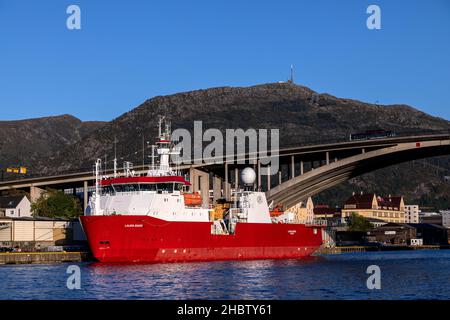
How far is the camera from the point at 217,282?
46.1m

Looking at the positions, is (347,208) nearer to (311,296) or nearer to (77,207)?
(77,207)

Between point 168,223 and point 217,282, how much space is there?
1663cm

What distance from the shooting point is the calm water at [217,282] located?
40469mm

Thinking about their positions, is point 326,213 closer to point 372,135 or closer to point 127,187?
point 372,135

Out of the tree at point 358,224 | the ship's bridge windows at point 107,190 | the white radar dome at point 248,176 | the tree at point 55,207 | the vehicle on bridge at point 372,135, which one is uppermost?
the vehicle on bridge at point 372,135

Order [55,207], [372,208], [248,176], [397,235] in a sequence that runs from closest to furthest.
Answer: [248,176] → [55,207] → [397,235] → [372,208]

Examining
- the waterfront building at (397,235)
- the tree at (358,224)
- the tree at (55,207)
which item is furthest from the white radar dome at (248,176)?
the waterfront building at (397,235)

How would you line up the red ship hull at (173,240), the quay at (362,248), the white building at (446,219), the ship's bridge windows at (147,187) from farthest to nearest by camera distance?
1. the white building at (446,219)
2. the quay at (362,248)
3. the ship's bridge windows at (147,187)
4. the red ship hull at (173,240)

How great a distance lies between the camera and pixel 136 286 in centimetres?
4344

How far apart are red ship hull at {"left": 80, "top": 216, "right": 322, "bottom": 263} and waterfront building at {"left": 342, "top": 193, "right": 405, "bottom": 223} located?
94.6 meters

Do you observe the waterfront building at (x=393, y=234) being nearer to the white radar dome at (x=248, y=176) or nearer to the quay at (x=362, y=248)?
the quay at (x=362, y=248)

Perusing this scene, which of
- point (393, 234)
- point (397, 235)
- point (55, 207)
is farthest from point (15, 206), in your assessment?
point (397, 235)

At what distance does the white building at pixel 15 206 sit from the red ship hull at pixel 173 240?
3583cm
